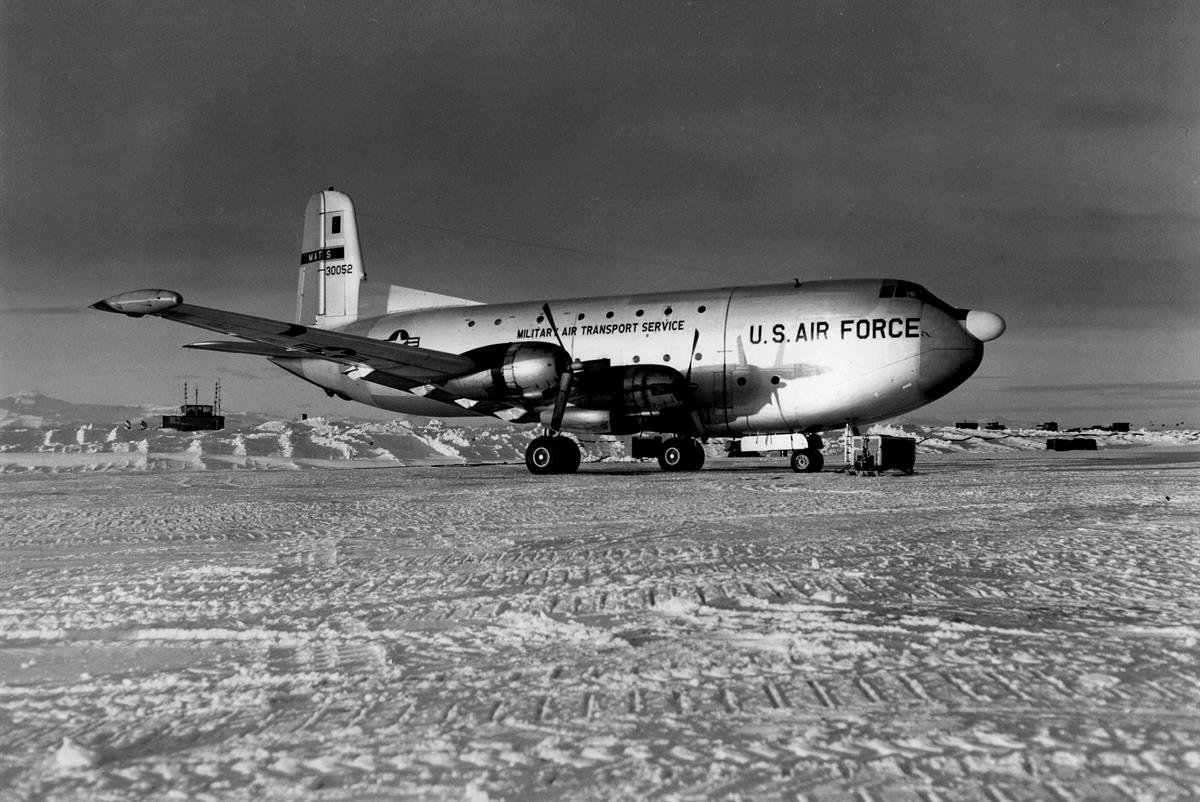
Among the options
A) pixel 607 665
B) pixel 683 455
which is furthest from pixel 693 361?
pixel 607 665

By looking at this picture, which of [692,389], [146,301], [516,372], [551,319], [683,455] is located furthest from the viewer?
[551,319]

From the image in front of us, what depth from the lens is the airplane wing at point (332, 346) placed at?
15.9m

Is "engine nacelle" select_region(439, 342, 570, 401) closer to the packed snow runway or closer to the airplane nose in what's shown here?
the airplane nose

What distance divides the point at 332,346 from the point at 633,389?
647 cm

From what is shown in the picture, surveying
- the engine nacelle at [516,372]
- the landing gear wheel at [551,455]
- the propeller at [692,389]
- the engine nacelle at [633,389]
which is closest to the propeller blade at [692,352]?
the propeller at [692,389]

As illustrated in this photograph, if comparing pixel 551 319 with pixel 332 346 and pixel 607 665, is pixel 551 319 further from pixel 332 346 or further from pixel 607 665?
pixel 607 665

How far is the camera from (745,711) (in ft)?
8.04

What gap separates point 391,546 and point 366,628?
2584mm

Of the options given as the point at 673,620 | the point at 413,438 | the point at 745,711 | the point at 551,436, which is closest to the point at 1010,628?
the point at 673,620

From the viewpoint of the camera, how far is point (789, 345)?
17953 millimetres

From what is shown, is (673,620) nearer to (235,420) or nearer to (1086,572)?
(1086,572)

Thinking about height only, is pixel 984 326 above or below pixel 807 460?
above

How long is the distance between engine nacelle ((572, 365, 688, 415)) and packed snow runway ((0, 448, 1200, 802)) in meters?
11.4

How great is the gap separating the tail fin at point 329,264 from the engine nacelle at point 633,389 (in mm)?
9964
